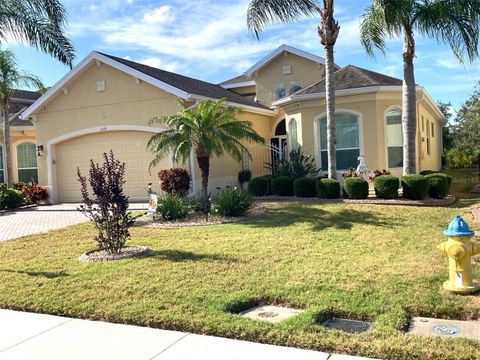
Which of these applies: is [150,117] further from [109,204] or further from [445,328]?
[445,328]

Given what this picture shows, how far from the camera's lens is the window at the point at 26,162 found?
82.3ft

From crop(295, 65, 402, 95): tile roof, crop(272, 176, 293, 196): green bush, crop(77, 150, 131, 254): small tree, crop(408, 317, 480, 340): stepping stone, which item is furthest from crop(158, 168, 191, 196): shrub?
crop(408, 317, 480, 340): stepping stone

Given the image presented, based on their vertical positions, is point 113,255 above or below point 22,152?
below

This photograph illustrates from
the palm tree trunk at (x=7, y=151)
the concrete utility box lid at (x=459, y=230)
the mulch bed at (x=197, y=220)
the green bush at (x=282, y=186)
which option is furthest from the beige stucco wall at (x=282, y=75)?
the concrete utility box lid at (x=459, y=230)

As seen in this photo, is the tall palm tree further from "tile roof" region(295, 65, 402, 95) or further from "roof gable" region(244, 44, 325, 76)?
"roof gable" region(244, 44, 325, 76)

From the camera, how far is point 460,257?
5.95 meters

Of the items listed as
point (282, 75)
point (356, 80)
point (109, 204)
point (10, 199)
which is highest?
point (282, 75)

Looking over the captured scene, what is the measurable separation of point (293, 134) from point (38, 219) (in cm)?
1008

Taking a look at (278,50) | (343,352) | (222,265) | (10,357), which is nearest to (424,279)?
(343,352)

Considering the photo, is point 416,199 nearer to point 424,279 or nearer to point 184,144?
point 184,144

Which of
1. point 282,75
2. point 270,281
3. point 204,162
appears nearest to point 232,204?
point 204,162

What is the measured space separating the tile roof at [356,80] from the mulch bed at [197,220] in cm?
686

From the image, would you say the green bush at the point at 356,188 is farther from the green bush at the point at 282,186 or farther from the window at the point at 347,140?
the window at the point at 347,140

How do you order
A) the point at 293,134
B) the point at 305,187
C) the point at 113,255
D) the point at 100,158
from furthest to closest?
the point at 100,158
the point at 293,134
the point at 305,187
the point at 113,255
